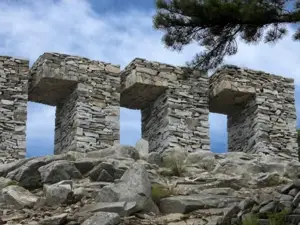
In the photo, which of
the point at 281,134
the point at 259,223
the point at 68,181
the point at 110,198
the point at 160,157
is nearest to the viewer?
the point at 259,223

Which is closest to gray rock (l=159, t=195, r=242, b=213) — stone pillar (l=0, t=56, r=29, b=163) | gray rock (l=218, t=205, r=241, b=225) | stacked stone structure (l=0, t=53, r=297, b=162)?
gray rock (l=218, t=205, r=241, b=225)

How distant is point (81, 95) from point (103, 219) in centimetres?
844

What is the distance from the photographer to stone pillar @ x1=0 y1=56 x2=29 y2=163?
15.9 m

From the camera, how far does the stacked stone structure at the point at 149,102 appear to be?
16469mm

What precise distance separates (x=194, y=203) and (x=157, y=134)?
7.68m

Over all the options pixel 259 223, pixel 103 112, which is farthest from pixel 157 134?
pixel 259 223

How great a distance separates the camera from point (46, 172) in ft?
37.1

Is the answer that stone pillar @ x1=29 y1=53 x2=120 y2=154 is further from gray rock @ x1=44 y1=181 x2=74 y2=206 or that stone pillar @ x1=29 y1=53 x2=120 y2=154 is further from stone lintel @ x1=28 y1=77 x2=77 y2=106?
gray rock @ x1=44 y1=181 x2=74 y2=206

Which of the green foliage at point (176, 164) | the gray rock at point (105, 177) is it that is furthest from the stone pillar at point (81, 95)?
the gray rock at point (105, 177)

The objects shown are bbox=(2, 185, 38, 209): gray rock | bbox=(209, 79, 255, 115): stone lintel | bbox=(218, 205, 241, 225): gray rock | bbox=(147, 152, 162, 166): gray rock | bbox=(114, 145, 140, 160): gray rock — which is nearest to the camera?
bbox=(218, 205, 241, 225): gray rock

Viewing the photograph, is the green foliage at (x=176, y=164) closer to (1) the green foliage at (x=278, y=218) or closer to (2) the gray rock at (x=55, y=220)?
(2) the gray rock at (x=55, y=220)

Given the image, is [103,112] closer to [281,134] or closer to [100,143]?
[100,143]

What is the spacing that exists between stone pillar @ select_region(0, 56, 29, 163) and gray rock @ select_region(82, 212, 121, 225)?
24.4 feet

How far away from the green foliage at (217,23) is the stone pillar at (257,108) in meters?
5.64
